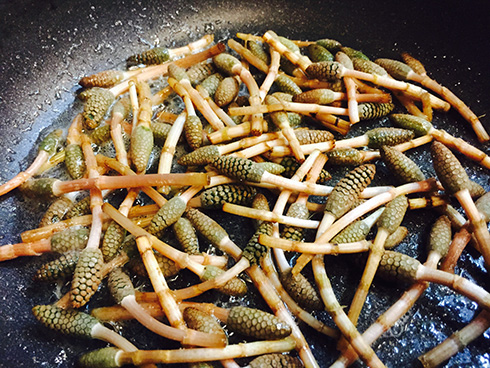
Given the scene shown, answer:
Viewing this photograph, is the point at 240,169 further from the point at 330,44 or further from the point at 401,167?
the point at 330,44

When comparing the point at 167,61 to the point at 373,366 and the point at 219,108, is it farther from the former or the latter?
the point at 373,366

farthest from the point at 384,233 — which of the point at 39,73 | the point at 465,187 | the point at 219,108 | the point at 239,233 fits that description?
the point at 39,73

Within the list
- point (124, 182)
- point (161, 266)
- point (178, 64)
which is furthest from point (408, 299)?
point (178, 64)

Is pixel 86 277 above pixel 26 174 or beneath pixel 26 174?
beneath

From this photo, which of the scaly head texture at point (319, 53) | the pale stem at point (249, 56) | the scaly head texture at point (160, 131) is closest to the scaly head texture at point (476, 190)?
the scaly head texture at point (319, 53)

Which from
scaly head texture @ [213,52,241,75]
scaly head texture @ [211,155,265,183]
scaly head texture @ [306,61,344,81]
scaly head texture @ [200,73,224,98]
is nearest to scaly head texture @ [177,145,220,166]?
scaly head texture @ [211,155,265,183]

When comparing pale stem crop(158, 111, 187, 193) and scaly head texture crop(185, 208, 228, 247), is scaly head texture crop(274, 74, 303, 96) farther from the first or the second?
scaly head texture crop(185, 208, 228, 247)
